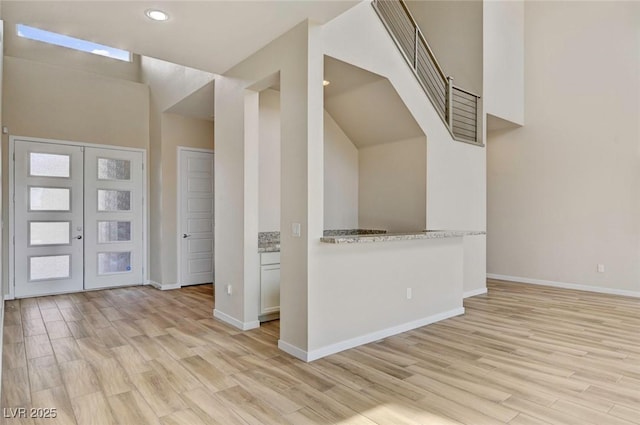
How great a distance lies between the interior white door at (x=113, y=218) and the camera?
6.04 m

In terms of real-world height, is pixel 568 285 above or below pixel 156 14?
below

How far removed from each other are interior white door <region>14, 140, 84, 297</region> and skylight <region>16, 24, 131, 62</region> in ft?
6.85

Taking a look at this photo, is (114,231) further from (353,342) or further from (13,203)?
(353,342)

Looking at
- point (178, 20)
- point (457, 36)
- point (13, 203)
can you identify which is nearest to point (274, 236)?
point (178, 20)

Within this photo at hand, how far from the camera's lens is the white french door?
550 cm

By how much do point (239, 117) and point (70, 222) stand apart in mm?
3648

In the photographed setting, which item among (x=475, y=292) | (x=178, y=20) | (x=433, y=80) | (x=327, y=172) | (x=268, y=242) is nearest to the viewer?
(x=178, y=20)

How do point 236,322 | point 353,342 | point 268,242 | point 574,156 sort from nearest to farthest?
point 353,342 → point 236,322 → point 268,242 → point 574,156

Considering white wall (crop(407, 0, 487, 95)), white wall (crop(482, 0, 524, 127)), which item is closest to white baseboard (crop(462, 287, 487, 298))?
white wall (crop(482, 0, 524, 127))

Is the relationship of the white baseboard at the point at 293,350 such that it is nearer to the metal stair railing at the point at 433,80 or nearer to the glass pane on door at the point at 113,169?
the metal stair railing at the point at 433,80

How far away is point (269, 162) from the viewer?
16.9 ft

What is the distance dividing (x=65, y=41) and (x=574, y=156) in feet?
30.2

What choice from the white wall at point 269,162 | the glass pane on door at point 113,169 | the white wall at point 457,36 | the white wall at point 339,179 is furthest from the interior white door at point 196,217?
the white wall at point 457,36

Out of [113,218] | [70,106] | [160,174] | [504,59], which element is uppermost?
[504,59]
